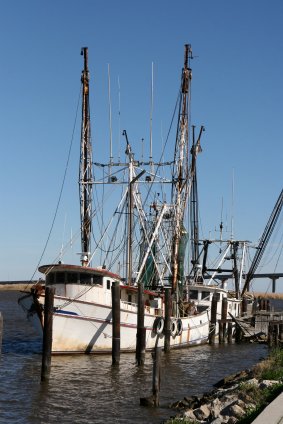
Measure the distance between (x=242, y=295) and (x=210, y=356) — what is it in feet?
58.0

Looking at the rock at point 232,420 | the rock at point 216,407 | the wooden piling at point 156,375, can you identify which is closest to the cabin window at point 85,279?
the wooden piling at point 156,375

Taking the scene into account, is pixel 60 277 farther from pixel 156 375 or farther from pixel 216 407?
pixel 216 407

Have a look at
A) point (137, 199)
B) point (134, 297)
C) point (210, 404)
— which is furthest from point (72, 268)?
point (210, 404)

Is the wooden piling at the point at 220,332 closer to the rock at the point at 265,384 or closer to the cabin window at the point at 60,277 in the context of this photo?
the cabin window at the point at 60,277

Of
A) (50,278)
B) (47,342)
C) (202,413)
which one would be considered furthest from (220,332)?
(202,413)

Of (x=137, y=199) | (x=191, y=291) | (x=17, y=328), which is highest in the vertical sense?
(x=137, y=199)

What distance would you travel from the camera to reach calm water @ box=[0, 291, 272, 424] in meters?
20.2

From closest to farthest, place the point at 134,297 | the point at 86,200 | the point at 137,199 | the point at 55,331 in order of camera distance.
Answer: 1. the point at 55,331
2. the point at 134,297
3. the point at 137,199
4. the point at 86,200

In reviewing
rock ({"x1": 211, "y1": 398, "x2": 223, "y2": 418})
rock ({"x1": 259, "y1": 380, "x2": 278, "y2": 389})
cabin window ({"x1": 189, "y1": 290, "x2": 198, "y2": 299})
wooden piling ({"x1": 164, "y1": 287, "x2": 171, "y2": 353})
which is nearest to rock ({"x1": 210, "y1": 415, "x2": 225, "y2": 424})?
rock ({"x1": 211, "y1": 398, "x2": 223, "y2": 418})

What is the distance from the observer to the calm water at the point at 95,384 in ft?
66.2

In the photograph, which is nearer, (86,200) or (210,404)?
(210,404)

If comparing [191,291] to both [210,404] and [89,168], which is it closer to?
[89,168]

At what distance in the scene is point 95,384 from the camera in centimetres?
2534

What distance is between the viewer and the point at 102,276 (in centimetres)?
3344
